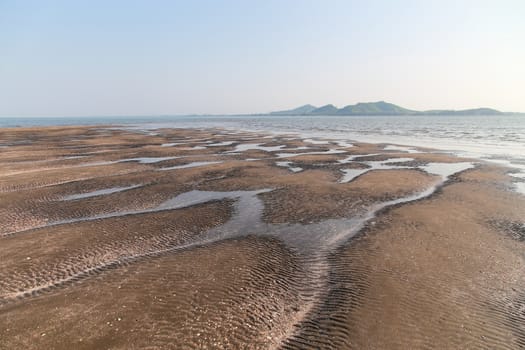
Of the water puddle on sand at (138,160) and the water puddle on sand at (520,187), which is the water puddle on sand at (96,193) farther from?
the water puddle on sand at (520,187)

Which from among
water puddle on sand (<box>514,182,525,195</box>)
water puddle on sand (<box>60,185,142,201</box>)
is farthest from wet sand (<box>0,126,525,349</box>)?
water puddle on sand (<box>514,182,525,195</box>)

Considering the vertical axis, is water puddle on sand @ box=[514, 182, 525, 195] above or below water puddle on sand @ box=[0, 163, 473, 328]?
above

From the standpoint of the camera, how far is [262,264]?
12.6 m

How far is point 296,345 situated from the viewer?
8180 mm

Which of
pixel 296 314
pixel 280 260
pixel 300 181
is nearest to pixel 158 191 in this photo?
pixel 300 181

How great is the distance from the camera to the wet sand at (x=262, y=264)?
8.62 meters

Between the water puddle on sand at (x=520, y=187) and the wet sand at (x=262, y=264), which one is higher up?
the water puddle on sand at (x=520, y=187)

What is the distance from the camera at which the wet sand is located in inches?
339

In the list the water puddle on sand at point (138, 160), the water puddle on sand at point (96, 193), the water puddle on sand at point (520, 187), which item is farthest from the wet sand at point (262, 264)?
the water puddle on sand at point (138, 160)

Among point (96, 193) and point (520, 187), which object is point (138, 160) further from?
point (520, 187)

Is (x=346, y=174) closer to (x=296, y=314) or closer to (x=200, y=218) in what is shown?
(x=200, y=218)

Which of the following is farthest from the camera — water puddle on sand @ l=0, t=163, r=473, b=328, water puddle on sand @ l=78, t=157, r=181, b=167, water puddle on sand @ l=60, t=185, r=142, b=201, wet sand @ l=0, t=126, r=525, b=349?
water puddle on sand @ l=78, t=157, r=181, b=167

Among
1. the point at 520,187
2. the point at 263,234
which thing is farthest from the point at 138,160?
the point at 520,187

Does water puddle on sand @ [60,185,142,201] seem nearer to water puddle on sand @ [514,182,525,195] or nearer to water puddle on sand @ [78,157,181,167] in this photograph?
water puddle on sand @ [78,157,181,167]
